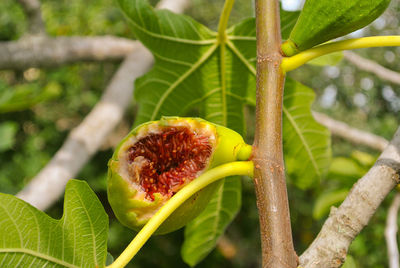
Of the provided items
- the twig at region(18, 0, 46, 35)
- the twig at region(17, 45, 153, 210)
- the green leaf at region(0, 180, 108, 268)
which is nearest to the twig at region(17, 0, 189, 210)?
the twig at region(17, 45, 153, 210)

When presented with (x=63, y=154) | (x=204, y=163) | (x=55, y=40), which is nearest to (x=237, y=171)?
(x=204, y=163)

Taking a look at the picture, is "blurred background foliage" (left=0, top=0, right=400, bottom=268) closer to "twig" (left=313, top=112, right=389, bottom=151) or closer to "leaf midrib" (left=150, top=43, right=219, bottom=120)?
"twig" (left=313, top=112, right=389, bottom=151)

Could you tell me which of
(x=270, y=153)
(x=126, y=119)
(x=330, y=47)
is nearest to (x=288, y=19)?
(x=330, y=47)

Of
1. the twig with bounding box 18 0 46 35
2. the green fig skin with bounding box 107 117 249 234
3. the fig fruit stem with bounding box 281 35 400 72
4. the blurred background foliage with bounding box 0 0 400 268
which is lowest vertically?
the blurred background foliage with bounding box 0 0 400 268

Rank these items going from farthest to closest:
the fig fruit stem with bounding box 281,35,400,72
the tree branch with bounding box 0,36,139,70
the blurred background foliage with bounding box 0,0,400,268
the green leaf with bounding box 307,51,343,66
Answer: the blurred background foliage with bounding box 0,0,400,268 → the tree branch with bounding box 0,36,139,70 → the green leaf with bounding box 307,51,343,66 → the fig fruit stem with bounding box 281,35,400,72

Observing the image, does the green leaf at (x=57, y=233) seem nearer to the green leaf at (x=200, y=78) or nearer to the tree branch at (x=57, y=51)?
the green leaf at (x=200, y=78)

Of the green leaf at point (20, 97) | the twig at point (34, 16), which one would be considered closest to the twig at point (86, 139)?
the green leaf at point (20, 97)
